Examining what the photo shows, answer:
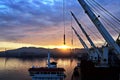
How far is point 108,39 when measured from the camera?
209 ft

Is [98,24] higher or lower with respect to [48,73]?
higher

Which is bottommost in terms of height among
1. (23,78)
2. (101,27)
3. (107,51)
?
(23,78)

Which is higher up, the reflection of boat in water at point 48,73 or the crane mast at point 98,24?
the crane mast at point 98,24

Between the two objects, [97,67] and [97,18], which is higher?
[97,18]

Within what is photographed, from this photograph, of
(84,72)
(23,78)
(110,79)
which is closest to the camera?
(110,79)

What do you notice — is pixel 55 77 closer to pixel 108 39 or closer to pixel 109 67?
pixel 109 67

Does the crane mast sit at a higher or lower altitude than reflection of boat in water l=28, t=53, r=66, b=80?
higher

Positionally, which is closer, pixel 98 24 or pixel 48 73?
pixel 98 24

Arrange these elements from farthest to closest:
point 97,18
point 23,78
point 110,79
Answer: point 23,78
point 110,79
point 97,18

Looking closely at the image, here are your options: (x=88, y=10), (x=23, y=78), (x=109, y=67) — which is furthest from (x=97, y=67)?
(x=23, y=78)

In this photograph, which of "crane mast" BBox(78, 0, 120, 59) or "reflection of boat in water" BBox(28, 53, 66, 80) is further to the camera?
"reflection of boat in water" BBox(28, 53, 66, 80)

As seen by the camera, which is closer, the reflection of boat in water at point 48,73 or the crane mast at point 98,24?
the crane mast at point 98,24

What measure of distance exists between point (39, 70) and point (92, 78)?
50.9 feet

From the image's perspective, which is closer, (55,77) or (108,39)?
(108,39)
